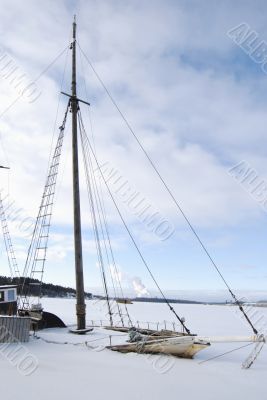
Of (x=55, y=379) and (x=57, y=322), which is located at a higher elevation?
(x=57, y=322)

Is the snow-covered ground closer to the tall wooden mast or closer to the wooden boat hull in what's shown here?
the wooden boat hull

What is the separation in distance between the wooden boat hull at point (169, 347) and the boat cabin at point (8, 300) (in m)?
9.39

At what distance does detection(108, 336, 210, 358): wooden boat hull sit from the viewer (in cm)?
1712

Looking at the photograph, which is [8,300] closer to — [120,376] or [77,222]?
[77,222]

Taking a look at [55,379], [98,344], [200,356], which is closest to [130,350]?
[98,344]

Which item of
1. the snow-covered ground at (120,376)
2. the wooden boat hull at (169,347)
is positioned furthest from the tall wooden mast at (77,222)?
the wooden boat hull at (169,347)

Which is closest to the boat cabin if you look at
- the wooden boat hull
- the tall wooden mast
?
the tall wooden mast

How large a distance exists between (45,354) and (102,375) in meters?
4.03

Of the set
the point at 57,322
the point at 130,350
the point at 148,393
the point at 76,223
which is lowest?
the point at 148,393

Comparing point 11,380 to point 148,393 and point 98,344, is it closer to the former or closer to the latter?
point 148,393

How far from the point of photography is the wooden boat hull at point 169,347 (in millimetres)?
17125

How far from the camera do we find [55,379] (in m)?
12.4

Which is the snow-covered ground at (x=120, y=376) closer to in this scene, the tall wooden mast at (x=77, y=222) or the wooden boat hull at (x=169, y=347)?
the wooden boat hull at (x=169, y=347)

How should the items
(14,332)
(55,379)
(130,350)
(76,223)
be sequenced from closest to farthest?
1. (55,379)
2. (130,350)
3. (14,332)
4. (76,223)
